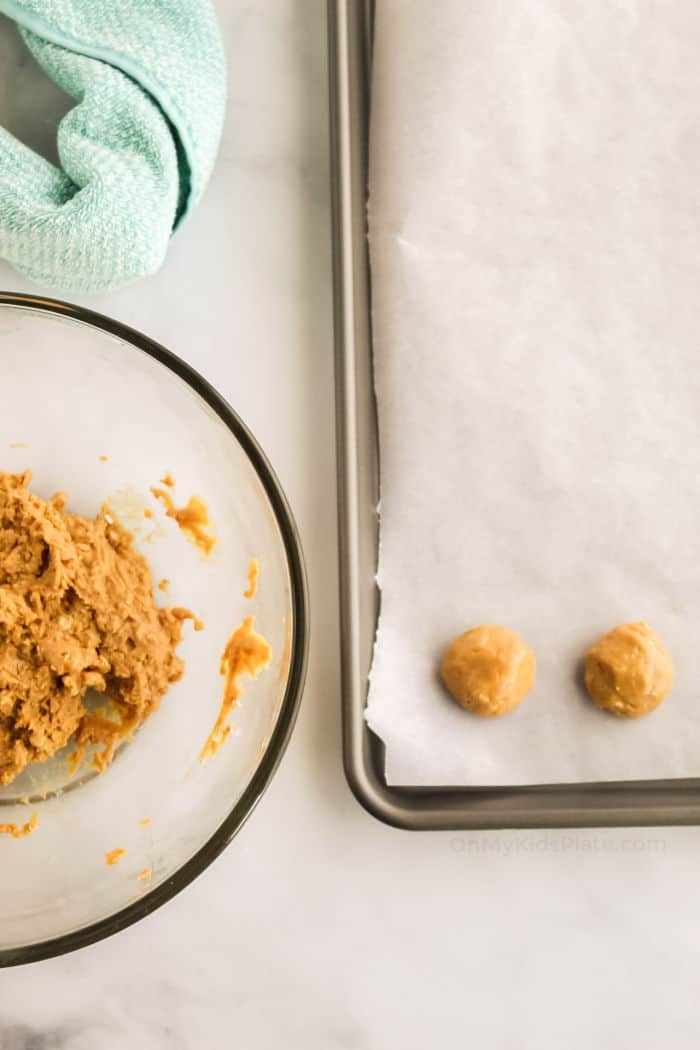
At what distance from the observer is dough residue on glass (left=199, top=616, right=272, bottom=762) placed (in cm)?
63

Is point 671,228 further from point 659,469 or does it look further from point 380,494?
point 380,494

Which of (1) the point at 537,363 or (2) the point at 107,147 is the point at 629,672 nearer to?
(1) the point at 537,363

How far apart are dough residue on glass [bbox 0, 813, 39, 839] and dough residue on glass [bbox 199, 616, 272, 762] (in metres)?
0.12

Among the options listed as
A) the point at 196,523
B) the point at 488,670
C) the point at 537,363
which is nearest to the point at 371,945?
the point at 488,670

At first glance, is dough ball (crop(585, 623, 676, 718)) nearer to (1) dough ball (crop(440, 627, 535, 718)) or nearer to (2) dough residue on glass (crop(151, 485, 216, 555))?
(1) dough ball (crop(440, 627, 535, 718))

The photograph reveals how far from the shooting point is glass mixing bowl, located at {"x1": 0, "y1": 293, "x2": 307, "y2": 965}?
24.2 inches

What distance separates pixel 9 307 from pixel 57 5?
21cm

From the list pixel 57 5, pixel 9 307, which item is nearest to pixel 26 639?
pixel 9 307

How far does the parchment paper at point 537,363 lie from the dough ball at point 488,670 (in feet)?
0.05

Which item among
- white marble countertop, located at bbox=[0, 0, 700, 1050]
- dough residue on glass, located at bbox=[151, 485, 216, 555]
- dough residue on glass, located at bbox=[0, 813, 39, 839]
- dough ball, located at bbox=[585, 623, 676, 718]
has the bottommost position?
white marble countertop, located at bbox=[0, 0, 700, 1050]

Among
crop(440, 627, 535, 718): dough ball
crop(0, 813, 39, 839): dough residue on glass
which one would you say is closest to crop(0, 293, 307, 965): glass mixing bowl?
crop(0, 813, 39, 839): dough residue on glass

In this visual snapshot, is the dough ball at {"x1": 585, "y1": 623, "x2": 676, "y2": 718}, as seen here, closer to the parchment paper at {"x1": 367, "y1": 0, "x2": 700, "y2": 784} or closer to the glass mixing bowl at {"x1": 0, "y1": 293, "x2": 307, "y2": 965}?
the parchment paper at {"x1": 367, "y1": 0, "x2": 700, "y2": 784}

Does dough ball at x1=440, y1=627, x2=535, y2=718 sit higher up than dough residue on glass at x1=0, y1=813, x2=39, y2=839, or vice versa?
dough ball at x1=440, y1=627, x2=535, y2=718

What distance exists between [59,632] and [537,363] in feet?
1.28
